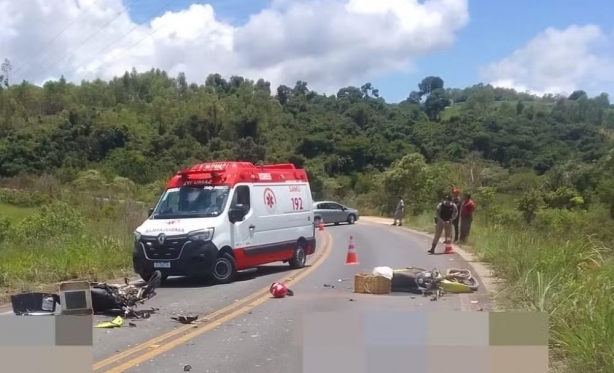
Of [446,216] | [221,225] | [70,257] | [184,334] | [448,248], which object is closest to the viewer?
[184,334]

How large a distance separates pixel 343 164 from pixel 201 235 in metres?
61.6

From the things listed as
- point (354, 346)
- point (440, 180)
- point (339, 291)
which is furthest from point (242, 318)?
point (440, 180)

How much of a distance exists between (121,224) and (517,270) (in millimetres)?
11655

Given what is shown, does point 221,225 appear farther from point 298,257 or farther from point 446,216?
point 446,216

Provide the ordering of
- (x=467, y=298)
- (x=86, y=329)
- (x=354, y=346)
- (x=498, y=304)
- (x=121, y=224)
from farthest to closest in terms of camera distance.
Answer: (x=121, y=224)
(x=467, y=298)
(x=498, y=304)
(x=86, y=329)
(x=354, y=346)

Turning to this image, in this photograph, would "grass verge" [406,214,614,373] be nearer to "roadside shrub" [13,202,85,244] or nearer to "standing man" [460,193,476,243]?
"standing man" [460,193,476,243]

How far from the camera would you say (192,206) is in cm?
1609

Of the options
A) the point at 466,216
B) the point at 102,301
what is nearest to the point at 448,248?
the point at 466,216

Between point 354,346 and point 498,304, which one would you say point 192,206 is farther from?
point 354,346

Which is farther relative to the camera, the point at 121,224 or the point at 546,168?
Answer: the point at 546,168

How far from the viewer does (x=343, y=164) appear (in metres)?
76.4

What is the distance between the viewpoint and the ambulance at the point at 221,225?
15.1 m

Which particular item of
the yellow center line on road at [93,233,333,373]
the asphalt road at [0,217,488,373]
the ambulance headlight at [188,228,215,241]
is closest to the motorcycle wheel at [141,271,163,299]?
the asphalt road at [0,217,488,373]

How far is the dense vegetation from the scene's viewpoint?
12633mm
